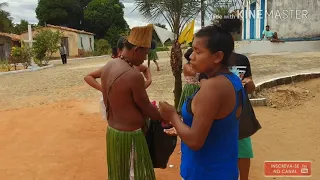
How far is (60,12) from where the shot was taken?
41.6 metres

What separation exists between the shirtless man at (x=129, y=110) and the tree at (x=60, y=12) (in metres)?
41.6

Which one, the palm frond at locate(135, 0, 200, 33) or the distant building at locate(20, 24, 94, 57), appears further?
the distant building at locate(20, 24, 94, 57)

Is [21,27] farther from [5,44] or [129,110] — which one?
[129,110]

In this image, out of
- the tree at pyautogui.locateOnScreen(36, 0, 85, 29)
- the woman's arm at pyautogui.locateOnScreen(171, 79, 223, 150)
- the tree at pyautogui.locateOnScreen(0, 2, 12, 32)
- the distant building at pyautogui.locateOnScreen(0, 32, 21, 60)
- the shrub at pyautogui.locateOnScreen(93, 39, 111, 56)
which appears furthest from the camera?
the tree at pyautogui.locateOnScreen(36, 0, 85, 29)

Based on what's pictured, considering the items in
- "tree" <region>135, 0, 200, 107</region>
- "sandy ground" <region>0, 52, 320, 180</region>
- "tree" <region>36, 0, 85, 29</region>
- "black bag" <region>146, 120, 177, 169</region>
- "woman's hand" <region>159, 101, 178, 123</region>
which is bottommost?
"sandy ground" <region>0, 52, 320, 180</region>

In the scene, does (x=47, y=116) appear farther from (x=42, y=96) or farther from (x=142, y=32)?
(x=142, y=32)

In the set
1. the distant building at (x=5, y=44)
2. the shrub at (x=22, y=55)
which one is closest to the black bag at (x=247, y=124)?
the shrub at (x=22, y=55)

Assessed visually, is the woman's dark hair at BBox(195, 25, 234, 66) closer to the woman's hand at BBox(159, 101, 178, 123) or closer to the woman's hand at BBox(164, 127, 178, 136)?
the woman's hand at BBox(159, 101, 178, 123)

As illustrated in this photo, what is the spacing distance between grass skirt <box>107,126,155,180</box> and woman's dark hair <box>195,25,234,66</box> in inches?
36.2

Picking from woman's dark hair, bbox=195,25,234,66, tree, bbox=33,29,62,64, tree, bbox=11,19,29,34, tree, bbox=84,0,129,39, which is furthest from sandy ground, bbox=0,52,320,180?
tree, bbox=11,19,29,34

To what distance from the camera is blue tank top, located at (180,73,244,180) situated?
1686 millimetres

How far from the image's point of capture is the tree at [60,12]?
1638 inches

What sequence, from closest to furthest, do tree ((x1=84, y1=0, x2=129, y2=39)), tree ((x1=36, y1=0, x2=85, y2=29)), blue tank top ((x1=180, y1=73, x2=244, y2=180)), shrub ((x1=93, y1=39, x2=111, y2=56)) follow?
blue tank top ((x1=180, y1=73, x2=244, y2=180)), shrub ((x1=93, y1=39, x2=111, y2=56)), tree ((x1=84, y1=0, x2=129, y2=39)), tree ((x1=36, y1=0, x2=85, y2=29))

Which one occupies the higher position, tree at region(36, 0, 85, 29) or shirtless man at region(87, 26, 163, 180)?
tree at region(36, 0, 85, 29)
